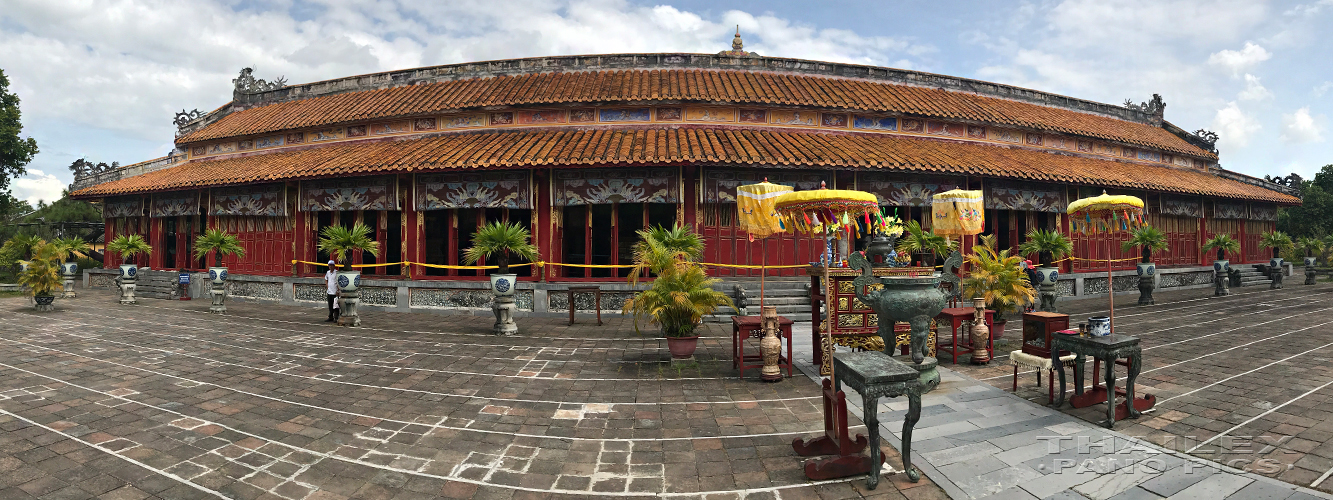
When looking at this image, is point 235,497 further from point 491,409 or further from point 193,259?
point 193,259

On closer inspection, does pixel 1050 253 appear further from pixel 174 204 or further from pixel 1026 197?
pixel 174 204

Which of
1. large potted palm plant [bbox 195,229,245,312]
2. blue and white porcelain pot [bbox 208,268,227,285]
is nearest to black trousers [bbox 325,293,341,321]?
large potted palm plant [bbox 195,229,245,312]

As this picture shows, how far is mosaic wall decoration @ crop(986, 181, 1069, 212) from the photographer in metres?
15.2

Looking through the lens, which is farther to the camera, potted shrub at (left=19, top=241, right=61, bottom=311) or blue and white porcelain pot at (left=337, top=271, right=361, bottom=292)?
potted shrub at (left=19, top=241, right=61, bottom=311)

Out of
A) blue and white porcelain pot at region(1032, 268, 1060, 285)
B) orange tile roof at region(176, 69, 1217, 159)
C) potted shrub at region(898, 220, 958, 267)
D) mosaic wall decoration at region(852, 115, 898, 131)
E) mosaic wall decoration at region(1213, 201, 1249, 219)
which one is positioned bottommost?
blue and white porcelain pot at region(1032, 268, 1060, 285)

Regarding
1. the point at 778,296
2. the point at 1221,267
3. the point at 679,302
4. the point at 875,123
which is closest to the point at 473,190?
the point at 778,296

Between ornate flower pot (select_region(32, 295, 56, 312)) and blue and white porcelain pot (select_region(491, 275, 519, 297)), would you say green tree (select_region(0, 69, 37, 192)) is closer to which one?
ornate flower pot (select_region(32, 295, 56, 312))

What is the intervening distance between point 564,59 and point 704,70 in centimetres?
474

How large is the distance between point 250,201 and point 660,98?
13.5m

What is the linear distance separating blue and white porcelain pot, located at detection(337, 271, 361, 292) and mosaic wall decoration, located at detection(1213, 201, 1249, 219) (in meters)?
28.0

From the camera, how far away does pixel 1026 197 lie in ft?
50.8

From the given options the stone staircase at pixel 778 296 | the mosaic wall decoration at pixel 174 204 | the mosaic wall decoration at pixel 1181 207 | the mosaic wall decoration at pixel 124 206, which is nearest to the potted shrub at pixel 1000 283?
the stone staircase at pixel 778 296

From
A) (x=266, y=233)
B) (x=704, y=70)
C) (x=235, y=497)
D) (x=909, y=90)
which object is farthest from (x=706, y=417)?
(x=266, y=233)

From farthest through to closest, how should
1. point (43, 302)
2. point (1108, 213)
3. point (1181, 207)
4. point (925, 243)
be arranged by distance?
1. point (1181, 207)
2. point (43, 302)
3. point (925, 243)
4. point (1108, 213)
